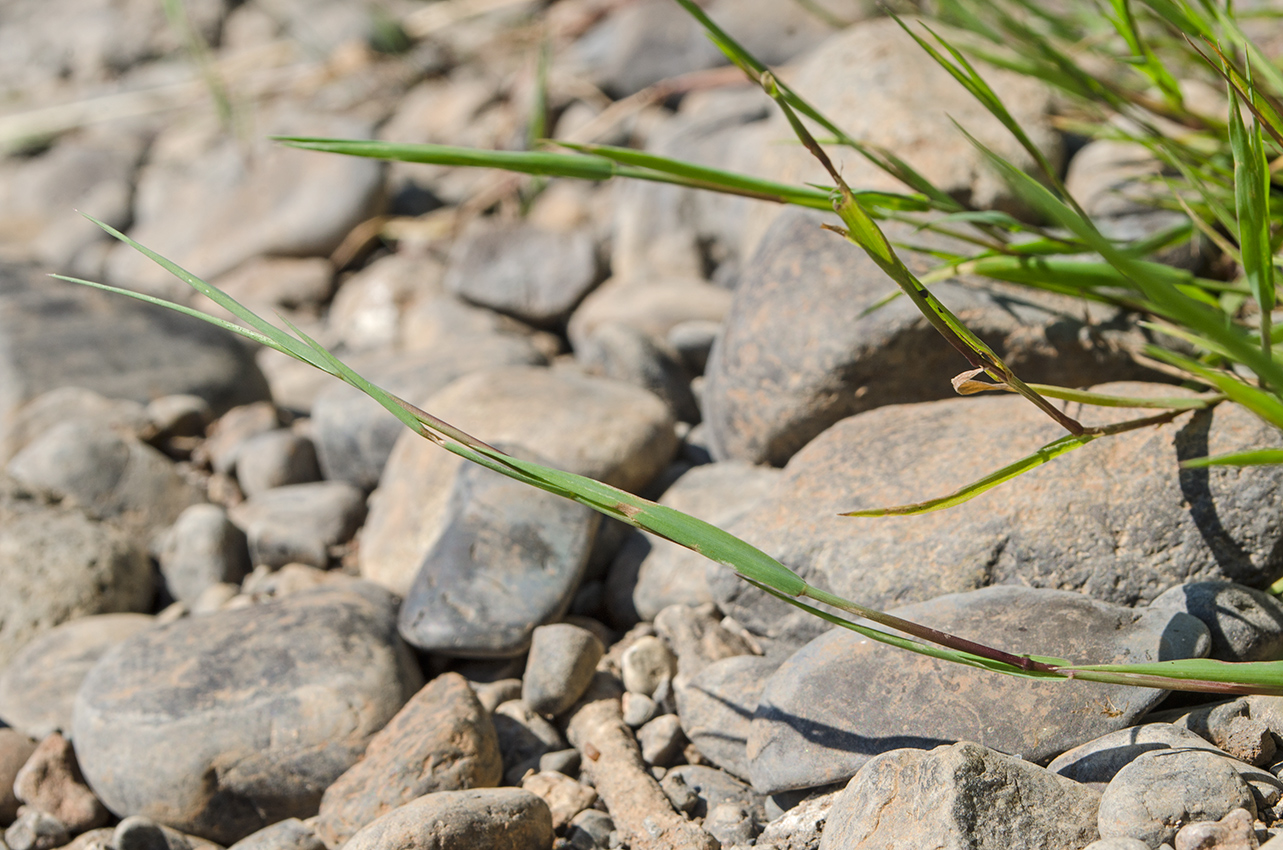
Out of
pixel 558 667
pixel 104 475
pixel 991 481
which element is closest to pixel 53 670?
pixel 104 475

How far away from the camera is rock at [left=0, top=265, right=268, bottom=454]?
369cm

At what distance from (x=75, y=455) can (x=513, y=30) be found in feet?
13.1

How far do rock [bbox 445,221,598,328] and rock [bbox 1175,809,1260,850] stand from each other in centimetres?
315

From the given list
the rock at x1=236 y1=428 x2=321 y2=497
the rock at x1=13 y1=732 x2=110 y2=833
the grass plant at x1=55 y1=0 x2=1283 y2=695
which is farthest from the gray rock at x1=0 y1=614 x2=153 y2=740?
the grass plant at x1=55 y1=0 x2=1283 y2=695

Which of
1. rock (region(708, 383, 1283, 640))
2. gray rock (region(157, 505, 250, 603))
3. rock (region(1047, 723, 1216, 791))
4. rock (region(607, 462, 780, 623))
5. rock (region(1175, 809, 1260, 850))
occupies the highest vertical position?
rock (region(708, 383, 1283, 640))

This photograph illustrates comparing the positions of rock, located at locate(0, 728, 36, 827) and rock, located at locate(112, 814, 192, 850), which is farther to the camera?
rock, located at locate(0, 728, 36, 827)

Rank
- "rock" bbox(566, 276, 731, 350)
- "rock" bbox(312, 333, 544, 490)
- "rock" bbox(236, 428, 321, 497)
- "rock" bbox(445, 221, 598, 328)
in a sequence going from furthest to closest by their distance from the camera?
"rock" bbox(445, 221, 598, 328) < "rock" bbox(566, 276, 731, 350) < "rock" bbox(236, 428, 321, 497) < "rock" bbox(312, 333, 544, 490)

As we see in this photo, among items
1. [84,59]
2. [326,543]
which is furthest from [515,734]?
[84,59]

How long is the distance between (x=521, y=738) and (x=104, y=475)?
2079mm

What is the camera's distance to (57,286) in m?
4.17

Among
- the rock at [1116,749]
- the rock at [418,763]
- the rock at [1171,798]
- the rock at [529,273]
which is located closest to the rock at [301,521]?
the rock at [418,763]

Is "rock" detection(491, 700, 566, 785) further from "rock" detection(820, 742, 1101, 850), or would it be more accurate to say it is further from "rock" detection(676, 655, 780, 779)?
"rock" detection(820, 742, 1101, 850)

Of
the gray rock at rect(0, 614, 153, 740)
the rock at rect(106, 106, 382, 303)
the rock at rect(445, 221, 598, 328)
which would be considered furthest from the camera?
the rock at rect(106, 106, 382, 303)

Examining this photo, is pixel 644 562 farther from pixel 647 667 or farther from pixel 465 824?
pixel 465 824
